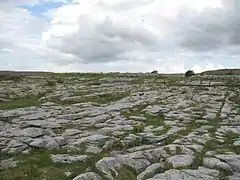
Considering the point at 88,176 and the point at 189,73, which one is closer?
the point at 88,176

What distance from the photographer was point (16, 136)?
61.6ft

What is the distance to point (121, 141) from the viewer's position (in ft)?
58.2

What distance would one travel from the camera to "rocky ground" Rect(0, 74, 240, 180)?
46.0 feet

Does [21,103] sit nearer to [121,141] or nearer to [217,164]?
[121,141]

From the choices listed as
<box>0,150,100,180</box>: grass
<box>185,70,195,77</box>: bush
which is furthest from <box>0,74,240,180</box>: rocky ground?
<box>185,70,195,77</box>: bush

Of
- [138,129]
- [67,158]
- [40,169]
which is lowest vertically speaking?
[40,169]

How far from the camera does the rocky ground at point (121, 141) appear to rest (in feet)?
46.0

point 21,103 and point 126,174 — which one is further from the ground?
point 21,103

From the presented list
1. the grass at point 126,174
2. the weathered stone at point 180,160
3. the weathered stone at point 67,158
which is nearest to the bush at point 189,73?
the weathered stone at point 180,160

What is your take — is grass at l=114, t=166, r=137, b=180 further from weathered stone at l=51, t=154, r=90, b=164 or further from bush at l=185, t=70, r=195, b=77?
bush at l=185, t=70, r=195, b=77

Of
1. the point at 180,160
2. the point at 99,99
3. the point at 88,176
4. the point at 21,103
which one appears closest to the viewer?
the point at 88,176

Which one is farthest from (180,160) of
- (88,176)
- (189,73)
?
(189,73)

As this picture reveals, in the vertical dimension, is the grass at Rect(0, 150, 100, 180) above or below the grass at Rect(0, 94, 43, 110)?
below

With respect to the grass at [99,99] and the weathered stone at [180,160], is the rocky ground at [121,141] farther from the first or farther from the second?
the grass at [99,99]
